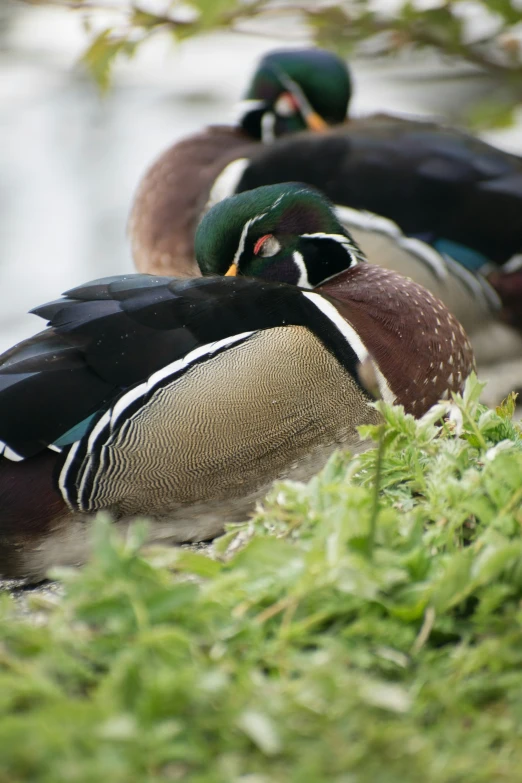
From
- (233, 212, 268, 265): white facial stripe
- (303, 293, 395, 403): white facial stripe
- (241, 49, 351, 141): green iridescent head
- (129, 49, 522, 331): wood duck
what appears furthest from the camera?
(241, 49, 351, 141): green iridescent head

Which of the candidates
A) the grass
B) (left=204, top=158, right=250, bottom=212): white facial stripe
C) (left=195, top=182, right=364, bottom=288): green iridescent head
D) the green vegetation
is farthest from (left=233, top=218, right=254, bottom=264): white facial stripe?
the green vegetation

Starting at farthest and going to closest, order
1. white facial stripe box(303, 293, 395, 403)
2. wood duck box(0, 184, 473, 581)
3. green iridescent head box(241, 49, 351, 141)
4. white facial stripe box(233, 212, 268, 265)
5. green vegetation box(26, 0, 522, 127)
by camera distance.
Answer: green iridescent head box(241, 49, 351, 141) < green vegetation box(26, 0, 522, 127) < white facial stripe box(233, 212, 268, 265) < white facial stripe box(303, 293, 395, 403) < wood duck box(0, 184, 473, 581)

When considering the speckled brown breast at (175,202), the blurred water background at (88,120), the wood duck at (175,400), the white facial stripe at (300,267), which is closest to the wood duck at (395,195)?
the speckled brown breast at (175,202)

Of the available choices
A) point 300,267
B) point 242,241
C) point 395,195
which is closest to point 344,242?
point 300,267

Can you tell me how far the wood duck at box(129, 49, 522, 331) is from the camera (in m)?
3.94

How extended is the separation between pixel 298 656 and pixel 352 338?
1.31 metres

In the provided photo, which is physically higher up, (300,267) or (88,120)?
A: (300,267)

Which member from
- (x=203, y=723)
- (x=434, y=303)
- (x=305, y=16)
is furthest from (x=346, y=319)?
(x=305, y=16)

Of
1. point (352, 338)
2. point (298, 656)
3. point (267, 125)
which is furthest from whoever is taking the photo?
point (267, 125)

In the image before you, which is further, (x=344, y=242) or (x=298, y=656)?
(x=344, y=242)

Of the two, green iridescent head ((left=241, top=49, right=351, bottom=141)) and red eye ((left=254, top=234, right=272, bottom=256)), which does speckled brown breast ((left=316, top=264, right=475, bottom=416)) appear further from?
green iridescent head ((left=241, top=49, right=351, bottom=141))

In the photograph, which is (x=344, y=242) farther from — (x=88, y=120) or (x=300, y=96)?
(x=88, y=120)

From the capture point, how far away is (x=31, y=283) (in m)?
5.25

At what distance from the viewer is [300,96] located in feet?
15.2
